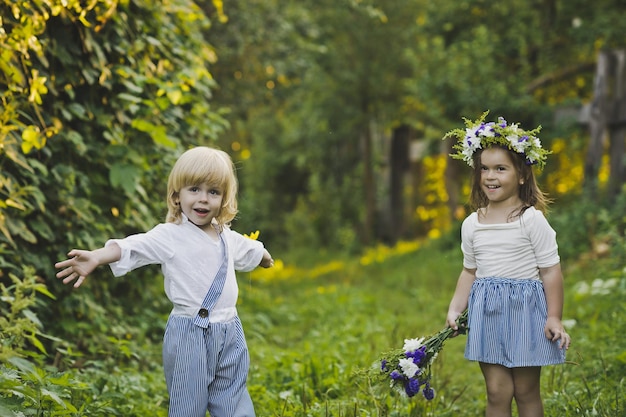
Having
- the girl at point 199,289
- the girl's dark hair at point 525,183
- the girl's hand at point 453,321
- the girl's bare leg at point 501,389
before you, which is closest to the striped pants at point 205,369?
the girl at point 199,289

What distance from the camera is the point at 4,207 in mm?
4074

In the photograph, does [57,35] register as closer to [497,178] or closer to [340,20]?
[497,178]

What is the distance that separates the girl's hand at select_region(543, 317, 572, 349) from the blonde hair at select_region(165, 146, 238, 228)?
1452 mm

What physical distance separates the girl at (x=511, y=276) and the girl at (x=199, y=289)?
1016 millimetres

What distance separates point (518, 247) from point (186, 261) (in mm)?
1442

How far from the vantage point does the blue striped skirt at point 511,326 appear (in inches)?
131

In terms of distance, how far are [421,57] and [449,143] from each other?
173 cm

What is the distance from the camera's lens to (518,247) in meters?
3.41

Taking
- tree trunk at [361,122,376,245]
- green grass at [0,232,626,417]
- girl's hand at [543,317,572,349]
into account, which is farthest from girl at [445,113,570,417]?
tree trunk at [361,122,376,245]

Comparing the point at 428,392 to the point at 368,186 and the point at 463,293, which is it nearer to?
the point at 463,293

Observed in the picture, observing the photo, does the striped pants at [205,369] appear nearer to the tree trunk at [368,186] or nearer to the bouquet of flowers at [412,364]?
the bouquet of flowers at [412,364]

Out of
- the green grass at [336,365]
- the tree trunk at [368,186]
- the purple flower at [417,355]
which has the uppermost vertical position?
the tree trunk at [368,186]

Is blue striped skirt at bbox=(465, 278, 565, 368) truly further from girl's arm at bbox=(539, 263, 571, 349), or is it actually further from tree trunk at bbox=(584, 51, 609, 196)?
tree trunk at bbox=(584, 51, 609, 196)

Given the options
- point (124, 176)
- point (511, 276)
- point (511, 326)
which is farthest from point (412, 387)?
point (124, 176)
